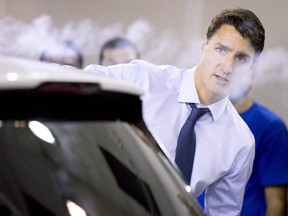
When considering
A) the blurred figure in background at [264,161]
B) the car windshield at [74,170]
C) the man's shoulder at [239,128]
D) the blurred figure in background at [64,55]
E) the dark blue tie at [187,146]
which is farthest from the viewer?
the blurred figure in background at [64,55]

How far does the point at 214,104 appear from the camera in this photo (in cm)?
314

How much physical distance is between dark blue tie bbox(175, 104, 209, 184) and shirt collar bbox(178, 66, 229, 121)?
45mm

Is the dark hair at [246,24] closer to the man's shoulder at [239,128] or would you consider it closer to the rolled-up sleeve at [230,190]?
the man's shoulder at [239,128]

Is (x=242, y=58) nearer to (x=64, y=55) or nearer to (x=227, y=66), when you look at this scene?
(x=227, y=66)

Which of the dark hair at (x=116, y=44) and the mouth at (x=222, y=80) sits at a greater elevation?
the dark hair at (x=116, y=44)

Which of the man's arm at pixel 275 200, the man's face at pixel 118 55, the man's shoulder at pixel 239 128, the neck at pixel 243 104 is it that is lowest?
the man's arm at pixel 275 200

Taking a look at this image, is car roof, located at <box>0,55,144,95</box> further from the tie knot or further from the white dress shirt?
the tie knot

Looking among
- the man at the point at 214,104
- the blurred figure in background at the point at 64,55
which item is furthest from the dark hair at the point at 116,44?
the man at the point at 214,104

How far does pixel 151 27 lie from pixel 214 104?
3.66ft

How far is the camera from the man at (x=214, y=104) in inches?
120

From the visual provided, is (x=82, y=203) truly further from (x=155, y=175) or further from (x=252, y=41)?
(x=252, y=41)

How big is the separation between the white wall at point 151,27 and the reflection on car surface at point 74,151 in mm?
2264

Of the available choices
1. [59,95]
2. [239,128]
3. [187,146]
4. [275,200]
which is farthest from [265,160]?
[59,95]

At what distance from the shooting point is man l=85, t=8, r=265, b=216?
3.04m
